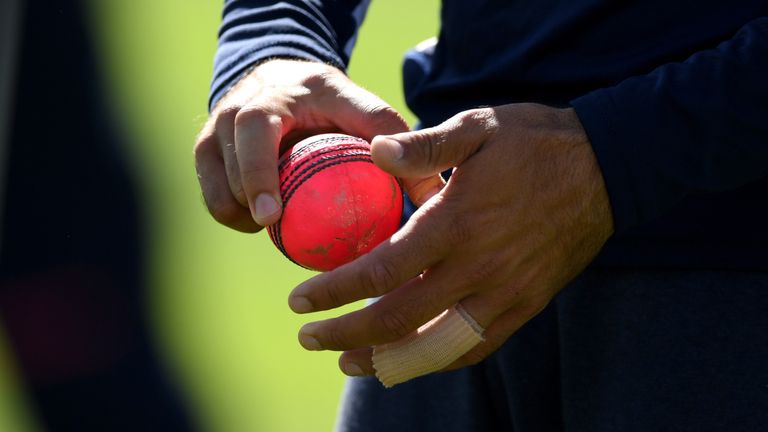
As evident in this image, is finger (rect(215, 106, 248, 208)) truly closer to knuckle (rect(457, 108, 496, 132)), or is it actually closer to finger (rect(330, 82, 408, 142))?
finger (rect(330, 82, 408, 142))

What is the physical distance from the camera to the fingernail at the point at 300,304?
1.19m

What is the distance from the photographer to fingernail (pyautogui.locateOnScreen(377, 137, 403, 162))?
1.16 metres

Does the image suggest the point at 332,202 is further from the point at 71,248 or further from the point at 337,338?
the point at 71,248

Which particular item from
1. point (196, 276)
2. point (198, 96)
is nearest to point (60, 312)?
point (196, 276)

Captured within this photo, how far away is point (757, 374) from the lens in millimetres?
1305

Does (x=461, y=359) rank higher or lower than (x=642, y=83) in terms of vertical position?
lower

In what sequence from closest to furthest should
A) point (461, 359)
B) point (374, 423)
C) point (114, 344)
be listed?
point (461, 359) < point (374, 423) < point (114, 344)

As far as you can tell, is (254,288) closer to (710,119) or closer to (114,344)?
(114,344)

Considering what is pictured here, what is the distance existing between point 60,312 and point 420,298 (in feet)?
8.18

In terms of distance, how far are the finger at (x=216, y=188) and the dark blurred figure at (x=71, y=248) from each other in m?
1.99

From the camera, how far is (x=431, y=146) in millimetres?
1164

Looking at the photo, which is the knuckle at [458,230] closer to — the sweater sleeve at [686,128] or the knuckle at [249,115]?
the sweater sleeve at [686,128]

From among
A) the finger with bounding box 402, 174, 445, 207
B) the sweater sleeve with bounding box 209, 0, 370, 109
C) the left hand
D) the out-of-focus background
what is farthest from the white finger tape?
the out-of-focus background

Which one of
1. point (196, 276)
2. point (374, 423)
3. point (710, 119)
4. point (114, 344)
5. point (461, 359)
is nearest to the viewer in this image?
point (710, 119)
